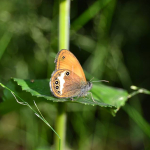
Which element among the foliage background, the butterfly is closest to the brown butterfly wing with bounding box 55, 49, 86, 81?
the butterfly

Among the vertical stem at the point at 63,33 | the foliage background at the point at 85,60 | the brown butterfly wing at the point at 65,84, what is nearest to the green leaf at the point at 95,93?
the brown butterfly wing at the point at 65,84

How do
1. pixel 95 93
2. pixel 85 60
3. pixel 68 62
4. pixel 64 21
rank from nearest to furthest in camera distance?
pixel 64 21
pixel 68 62
pixel 95 93
pixel 85 60

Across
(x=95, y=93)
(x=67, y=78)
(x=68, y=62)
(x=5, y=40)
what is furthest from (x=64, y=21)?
(x=5, y=40)

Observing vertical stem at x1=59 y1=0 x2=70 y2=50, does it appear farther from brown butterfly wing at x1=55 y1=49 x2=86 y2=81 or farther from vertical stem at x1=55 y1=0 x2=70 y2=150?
brown butterfly wing at x1=55 y1=49 x2=86 y2=81

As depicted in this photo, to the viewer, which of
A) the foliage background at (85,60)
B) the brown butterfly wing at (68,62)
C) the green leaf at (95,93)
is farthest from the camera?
the foliage background at (85,60)

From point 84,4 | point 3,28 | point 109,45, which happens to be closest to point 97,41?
point 109,45

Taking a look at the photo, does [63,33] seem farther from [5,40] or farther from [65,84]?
[5,40]

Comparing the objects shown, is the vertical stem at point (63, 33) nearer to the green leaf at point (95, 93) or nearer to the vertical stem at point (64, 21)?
the vertical stem at point (64, 21)
